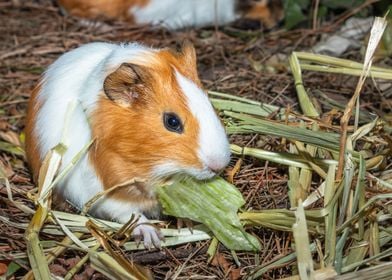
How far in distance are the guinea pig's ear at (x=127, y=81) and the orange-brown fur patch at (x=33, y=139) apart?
46cm

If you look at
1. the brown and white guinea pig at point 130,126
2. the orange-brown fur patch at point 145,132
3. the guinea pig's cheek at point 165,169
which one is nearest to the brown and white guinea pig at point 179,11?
the brown and white guinea pig at point 130,126

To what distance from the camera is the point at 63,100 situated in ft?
8.70

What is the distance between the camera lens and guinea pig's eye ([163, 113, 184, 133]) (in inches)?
92.4

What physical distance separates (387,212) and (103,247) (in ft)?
3.00

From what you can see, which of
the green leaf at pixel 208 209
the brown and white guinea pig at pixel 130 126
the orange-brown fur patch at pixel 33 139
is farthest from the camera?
the orange-brown fur patch at pixel 33 139

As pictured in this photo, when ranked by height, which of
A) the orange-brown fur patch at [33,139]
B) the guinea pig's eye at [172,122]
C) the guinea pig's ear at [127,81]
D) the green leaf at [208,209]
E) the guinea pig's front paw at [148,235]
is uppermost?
the guinea pig's ear at [127,81]

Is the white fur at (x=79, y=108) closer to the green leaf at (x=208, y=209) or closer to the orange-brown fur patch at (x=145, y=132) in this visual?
the orange-brown fur patch at (x=145, y=132)

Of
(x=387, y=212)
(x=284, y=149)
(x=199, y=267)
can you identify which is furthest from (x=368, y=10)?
(x=199, y=267)

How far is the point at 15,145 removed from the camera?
10.6 feet

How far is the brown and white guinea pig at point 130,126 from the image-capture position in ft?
7.68

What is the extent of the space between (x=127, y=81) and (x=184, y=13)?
2040 mm

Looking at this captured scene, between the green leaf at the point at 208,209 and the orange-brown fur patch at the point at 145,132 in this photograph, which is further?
the green leaf at the point at 208,209

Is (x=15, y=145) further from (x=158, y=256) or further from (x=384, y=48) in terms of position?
(x=384, y=48)

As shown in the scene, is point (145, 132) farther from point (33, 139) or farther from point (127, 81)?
point (33, 139)
